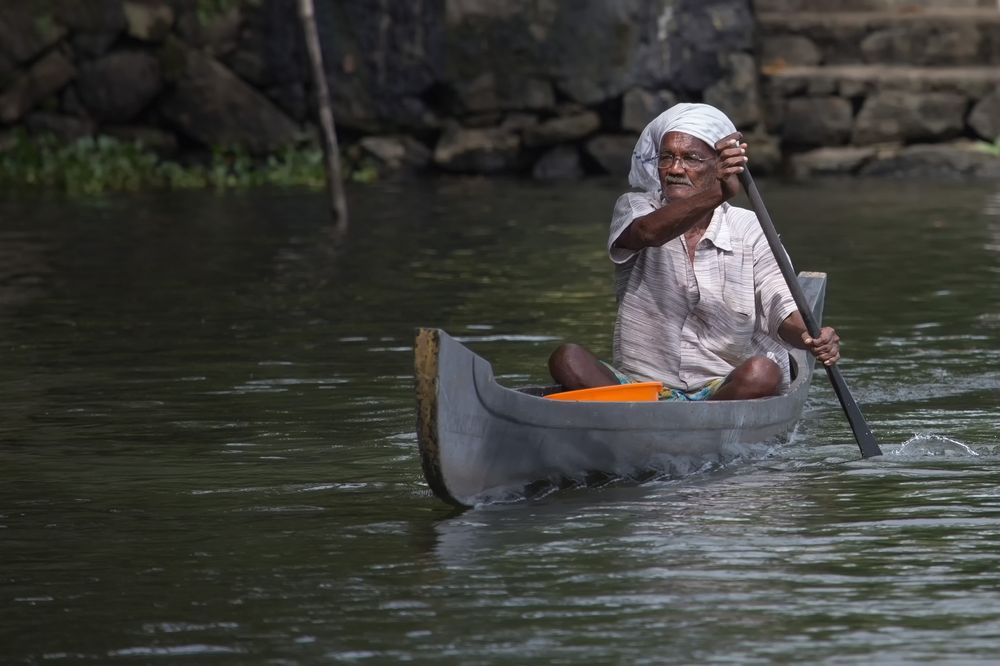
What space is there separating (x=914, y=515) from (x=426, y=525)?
1535mm

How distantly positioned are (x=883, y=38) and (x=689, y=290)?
17530 mm

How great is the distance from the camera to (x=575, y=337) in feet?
35.6

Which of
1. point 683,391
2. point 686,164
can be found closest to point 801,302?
point 683,391

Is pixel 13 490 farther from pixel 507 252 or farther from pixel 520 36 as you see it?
pixel 520 36

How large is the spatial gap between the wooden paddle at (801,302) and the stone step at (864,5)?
57.5 ft

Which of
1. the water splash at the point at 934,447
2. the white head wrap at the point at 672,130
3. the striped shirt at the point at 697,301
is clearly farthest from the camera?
the water splash at the point at 934,447

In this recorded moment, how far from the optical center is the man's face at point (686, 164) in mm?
6703

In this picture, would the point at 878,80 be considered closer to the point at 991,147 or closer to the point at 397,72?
the point at 991,147

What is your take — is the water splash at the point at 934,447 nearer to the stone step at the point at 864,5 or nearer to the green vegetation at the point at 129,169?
the green vegetation at the point at 129,169

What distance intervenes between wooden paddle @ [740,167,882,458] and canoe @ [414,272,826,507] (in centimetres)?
31

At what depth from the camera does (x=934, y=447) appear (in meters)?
7.42

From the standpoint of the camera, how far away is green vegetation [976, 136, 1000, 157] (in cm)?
2306

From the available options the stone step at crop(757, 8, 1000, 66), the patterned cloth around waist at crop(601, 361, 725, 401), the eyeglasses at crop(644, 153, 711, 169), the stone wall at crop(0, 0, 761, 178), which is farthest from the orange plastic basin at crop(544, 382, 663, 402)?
the stone step at crop(757, 8, 1000, 66)

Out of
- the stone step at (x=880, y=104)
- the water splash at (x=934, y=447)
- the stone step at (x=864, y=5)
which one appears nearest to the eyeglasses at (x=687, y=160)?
the water splash at (x=934, y=447)
